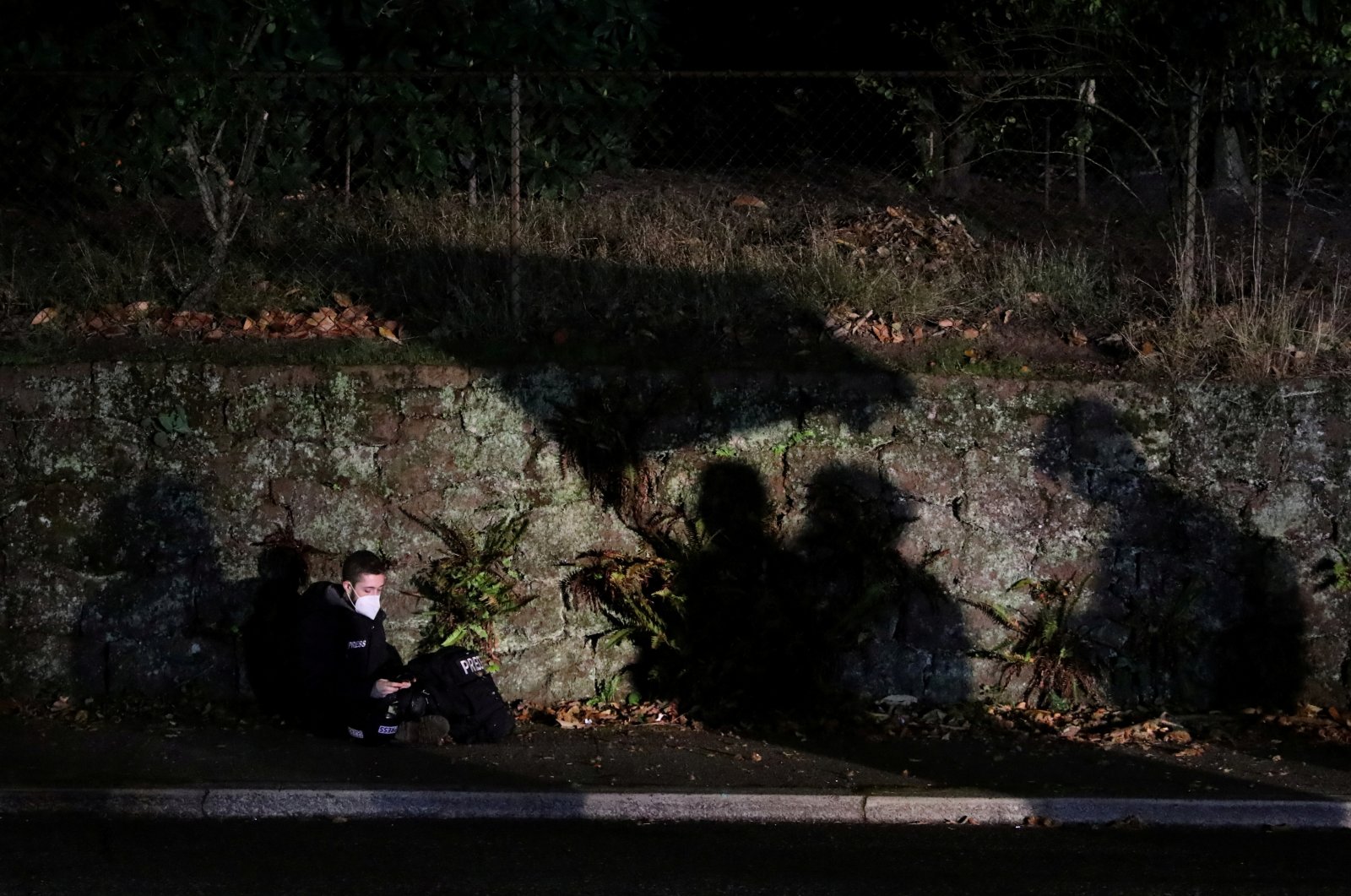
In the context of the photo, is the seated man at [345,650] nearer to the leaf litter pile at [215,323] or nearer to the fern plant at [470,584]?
the fern plant at [470,584]

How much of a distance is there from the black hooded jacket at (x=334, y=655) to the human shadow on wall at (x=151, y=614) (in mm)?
730

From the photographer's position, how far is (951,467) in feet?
25.2

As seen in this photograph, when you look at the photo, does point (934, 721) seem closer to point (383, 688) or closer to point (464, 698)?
point (464, 698)

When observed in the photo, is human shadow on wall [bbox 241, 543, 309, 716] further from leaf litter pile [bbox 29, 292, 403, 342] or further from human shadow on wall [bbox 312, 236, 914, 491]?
human shadow on wall [bbox 312, 236, 914, 491]

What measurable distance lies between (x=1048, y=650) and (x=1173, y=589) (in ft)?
2.31

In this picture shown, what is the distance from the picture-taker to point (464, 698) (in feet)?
22.9

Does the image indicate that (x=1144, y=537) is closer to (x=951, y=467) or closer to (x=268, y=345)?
(x=951, y=467)

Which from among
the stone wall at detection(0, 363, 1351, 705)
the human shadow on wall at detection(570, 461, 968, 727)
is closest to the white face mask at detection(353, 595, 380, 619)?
the stone wall at detection(0, 363, 1351, 705)

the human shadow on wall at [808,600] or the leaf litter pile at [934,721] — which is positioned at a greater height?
the human shadow on wall at [808,600]

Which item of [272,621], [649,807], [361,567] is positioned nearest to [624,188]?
[272,621]

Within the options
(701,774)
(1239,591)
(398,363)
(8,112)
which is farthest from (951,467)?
(8,112)

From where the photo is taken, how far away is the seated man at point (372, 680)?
270 inches

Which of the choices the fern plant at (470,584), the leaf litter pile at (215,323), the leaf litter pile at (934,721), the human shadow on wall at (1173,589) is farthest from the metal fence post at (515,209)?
the human shadow on wall at (1173,589)

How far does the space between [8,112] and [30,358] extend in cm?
358
